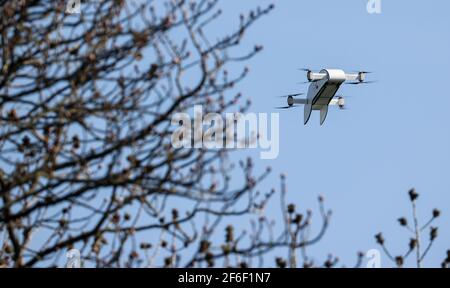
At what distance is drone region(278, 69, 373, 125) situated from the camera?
19.3 metres

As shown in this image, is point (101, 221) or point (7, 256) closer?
point (101, 221)

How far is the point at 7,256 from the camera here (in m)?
11.0

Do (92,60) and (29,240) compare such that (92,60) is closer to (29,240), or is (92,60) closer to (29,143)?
(29,143)

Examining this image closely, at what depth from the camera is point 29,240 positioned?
35.0 ft

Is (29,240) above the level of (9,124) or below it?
below

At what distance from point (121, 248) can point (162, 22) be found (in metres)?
2.53

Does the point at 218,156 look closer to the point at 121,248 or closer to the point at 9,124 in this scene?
the point at 121,248

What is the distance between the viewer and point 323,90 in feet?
64.8

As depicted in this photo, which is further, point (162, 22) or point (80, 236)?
point (162, 22)

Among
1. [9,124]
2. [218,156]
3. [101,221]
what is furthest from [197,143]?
[9,124]

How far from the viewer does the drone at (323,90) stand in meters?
19.3

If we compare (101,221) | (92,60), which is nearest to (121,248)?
(101,221)
